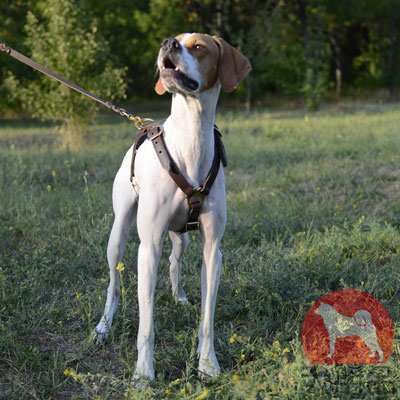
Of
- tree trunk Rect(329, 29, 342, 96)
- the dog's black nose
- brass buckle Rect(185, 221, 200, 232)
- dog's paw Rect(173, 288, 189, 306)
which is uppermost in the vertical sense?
tree trunk Rect(329, 29, 342, 96)

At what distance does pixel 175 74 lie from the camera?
91.8 inches

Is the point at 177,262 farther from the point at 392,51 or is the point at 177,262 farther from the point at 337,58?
the point at 337,58

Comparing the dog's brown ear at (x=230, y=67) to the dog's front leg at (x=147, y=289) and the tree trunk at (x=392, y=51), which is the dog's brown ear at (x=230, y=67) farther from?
the tree trunk at (x=392, y=51)

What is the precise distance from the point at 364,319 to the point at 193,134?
1.65 meters

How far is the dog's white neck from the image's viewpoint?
8.38 ft

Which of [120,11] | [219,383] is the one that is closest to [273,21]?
[120,11]

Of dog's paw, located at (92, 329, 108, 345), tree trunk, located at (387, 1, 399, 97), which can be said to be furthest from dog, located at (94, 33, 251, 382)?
tree trunk, located at (387, 1, 399, 97)

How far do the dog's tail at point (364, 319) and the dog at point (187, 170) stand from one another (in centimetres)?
98

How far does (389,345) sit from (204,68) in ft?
6.22

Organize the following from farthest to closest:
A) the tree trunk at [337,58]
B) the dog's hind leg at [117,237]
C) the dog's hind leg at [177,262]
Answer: the tree trunk at [337,58], the dog's hind leg at [177,262], the dog's hind leg at [117,237]

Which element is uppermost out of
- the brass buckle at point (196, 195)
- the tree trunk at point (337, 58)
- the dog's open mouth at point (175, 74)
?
the tree trunk at point (337, 58)

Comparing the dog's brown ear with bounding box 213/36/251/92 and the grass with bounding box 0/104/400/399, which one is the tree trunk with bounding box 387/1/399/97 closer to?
the grass with bounding box 0/104/400/399

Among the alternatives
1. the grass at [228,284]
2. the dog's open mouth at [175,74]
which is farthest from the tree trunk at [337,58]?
the dog's open mouth at [175,74]

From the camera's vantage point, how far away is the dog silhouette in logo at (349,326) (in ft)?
9.02
